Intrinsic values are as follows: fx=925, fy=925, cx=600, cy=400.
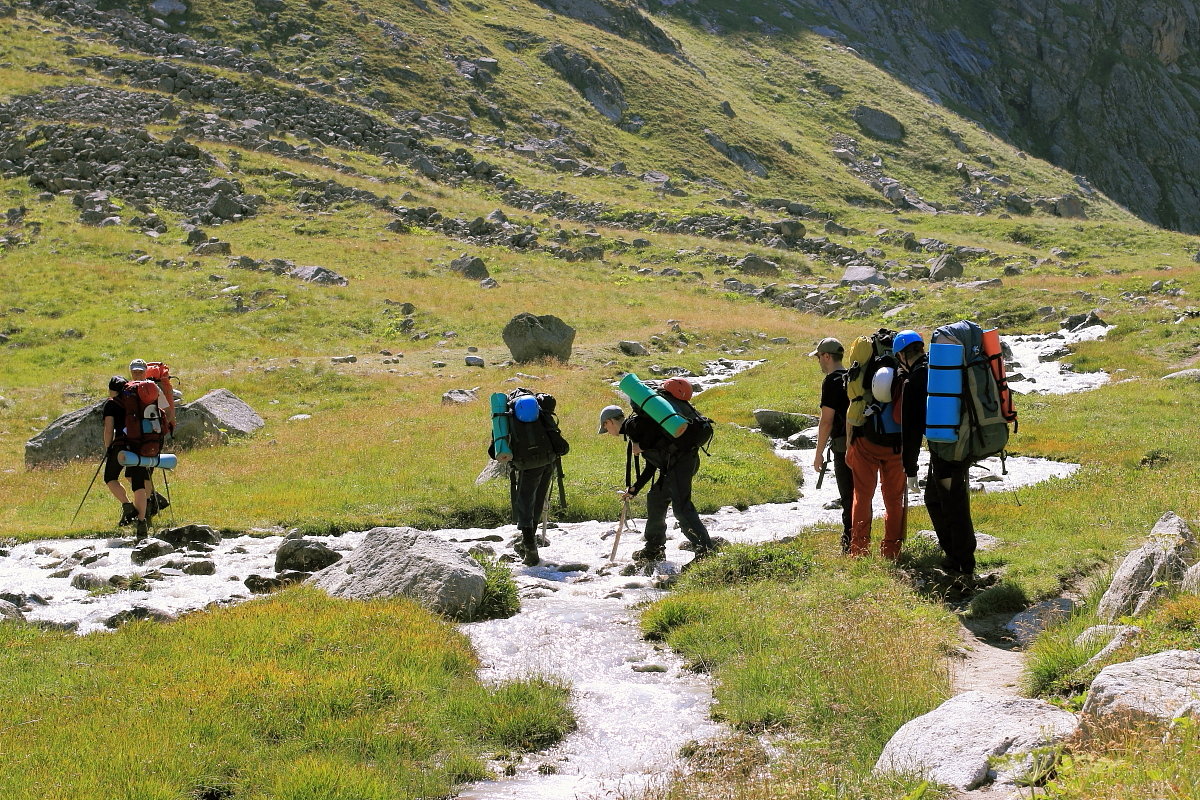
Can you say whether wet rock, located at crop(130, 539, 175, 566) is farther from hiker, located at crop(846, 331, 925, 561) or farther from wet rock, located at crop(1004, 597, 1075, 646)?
wet rock, located at crop(1004, 597, 1075, 646)

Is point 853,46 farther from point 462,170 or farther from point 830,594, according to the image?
point 830,594

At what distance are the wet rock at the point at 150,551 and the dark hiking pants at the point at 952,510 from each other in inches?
423

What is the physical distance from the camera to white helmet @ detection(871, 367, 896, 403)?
9938 millimetres

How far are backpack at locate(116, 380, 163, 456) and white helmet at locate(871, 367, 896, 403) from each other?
37.8 feet

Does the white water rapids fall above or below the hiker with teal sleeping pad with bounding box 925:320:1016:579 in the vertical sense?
below

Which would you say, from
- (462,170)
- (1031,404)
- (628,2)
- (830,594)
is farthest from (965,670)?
(628,2)

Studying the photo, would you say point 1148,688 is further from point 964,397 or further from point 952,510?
point 952,510

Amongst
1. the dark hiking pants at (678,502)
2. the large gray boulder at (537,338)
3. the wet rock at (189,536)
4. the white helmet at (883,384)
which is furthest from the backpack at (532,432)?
the large gray boulder at (537,338)

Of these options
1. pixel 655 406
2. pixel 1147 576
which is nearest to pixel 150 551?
pixel 655 406

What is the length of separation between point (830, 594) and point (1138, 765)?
511 centimetres

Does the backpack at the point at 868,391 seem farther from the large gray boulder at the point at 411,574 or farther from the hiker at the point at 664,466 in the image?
the large gray boulder at the point at 411,574

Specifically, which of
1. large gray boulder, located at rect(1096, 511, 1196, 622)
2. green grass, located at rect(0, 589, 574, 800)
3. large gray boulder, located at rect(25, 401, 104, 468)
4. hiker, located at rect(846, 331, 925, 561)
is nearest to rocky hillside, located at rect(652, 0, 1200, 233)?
large gray boulder, located at rect(25, 401, 104, 468)

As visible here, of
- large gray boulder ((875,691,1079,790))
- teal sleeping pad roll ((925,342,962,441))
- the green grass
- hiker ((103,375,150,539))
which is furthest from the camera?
hiker ((103,375,150,539))

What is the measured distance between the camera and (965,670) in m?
8.02
